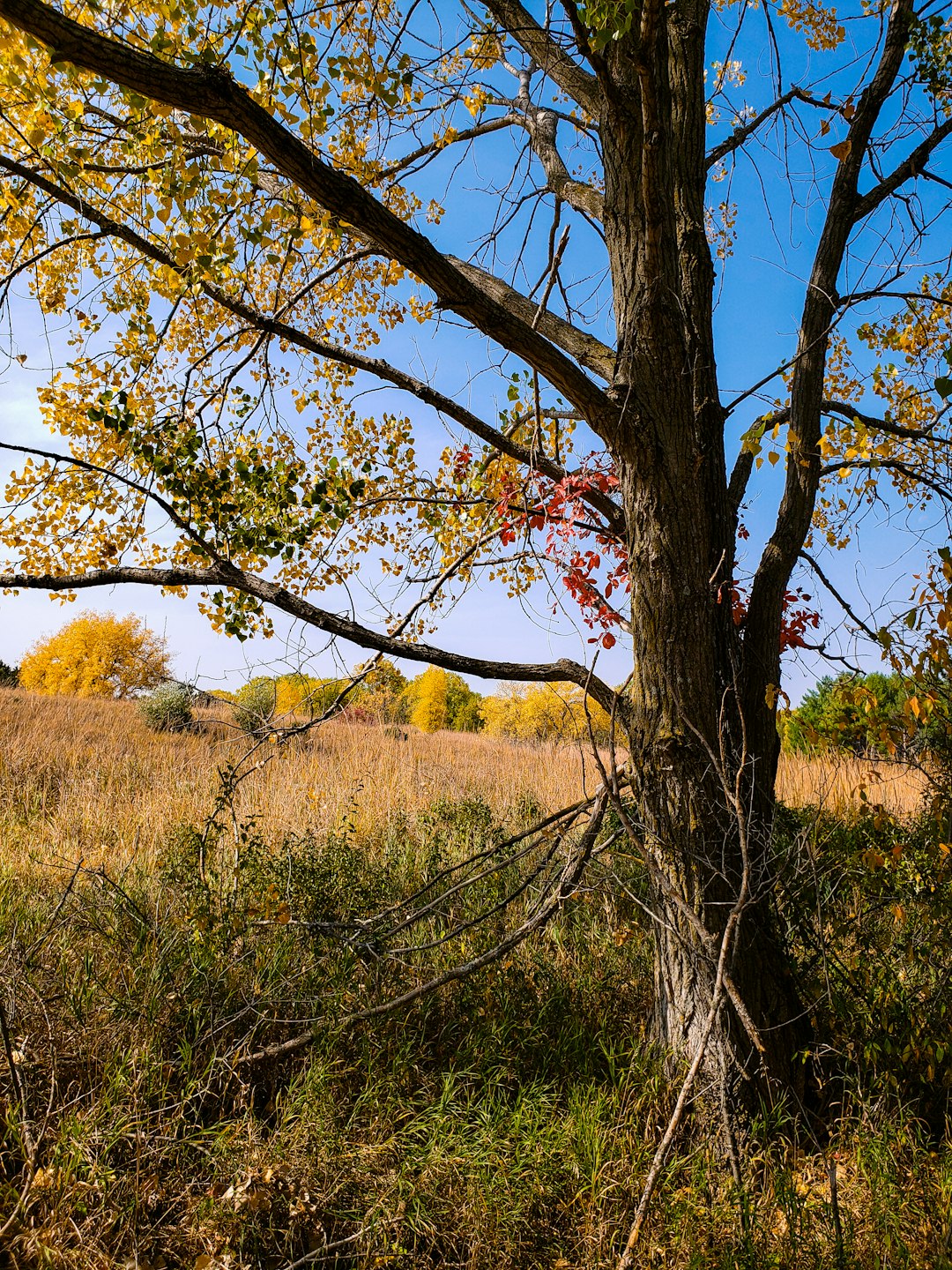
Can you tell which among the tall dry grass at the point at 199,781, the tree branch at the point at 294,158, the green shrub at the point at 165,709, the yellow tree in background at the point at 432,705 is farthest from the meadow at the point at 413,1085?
the yellow tree in background at the point at 432,705

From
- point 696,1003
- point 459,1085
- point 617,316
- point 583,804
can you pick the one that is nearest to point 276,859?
point 459,1085

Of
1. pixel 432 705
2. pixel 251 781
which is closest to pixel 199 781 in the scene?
pixel 251 781

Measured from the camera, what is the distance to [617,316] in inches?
127

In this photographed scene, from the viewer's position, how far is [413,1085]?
10.2 feet

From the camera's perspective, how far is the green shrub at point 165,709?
12.5 metres

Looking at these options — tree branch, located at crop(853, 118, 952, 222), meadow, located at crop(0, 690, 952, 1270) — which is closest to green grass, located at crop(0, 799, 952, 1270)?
meadow, located at crop(0, 690, 952, 1270)

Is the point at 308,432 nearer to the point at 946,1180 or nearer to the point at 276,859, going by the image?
the point at 276,859

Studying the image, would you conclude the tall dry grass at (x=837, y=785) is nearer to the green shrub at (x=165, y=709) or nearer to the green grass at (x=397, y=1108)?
the green grass at (x=397, y=1108)

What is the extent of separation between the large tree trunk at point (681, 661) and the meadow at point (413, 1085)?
220 millimetres

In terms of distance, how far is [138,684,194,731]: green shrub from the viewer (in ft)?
40.9

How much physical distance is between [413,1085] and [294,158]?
3317 mm

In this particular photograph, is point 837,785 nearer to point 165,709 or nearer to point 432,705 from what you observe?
point 165,709

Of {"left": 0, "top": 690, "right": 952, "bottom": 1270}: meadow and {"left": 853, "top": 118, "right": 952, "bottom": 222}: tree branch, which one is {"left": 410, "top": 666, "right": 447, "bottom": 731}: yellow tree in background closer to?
{"left": 0, "top": 690, "right": 952, "bottom": 1270}: meadow

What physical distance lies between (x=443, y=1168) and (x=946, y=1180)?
5.53 ft
